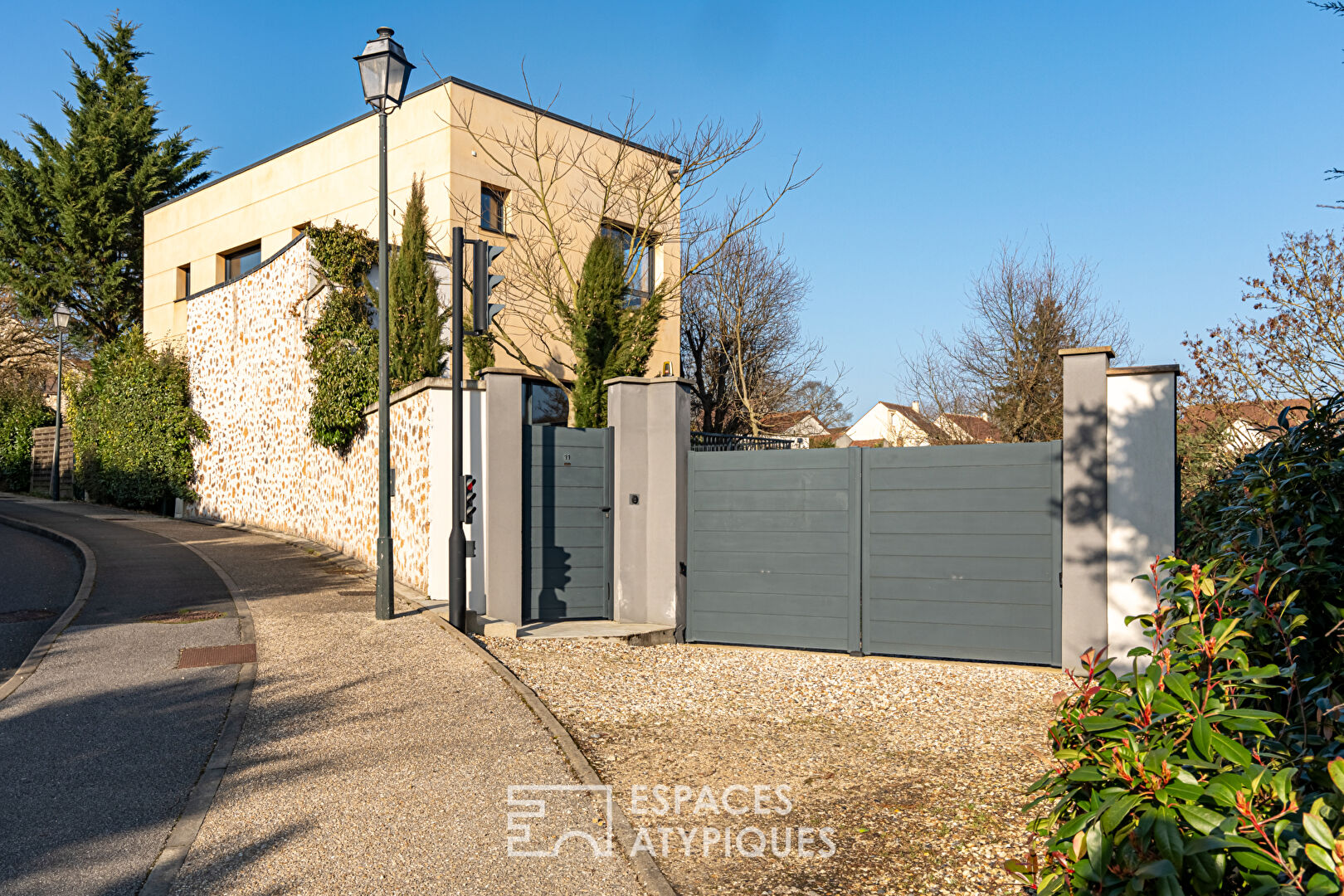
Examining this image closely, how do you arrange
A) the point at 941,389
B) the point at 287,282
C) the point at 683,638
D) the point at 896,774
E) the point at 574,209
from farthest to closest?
the point at 941,389, the point at 574,209, the point at 287,282, the point at 683,638, the point at 896,774

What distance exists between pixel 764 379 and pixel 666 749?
930 inches

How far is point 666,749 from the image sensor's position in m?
5.72

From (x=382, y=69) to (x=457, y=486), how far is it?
13.7 ft

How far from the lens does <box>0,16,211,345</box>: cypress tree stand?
101 ft

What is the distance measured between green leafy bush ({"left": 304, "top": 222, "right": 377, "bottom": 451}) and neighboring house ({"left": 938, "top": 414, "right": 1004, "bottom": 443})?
16470mm

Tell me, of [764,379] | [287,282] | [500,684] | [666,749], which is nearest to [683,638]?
[500,684]

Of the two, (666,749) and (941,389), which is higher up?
(941,389)

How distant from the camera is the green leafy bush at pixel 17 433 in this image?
29719mm

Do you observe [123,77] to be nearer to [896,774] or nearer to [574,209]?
[574,209]

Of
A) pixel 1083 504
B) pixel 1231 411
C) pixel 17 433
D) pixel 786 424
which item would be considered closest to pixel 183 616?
pixel 1083 504

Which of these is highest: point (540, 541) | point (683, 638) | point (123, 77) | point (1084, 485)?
point (123, 77)

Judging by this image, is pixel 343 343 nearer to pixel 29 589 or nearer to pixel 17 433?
pixel 29 589
